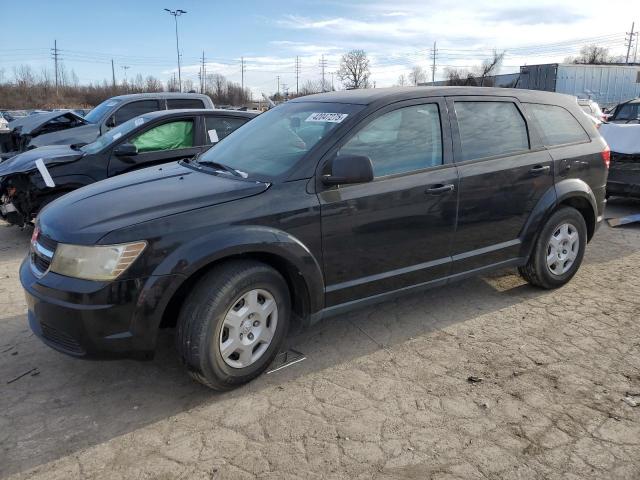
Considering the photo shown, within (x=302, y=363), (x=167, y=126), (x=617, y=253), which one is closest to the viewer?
(x=302, y=363)

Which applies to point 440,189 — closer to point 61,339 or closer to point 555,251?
point 555,251

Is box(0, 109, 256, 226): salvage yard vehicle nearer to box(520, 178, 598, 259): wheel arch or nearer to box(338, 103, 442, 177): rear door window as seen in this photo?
box(338, 103, 442, 177): rear door window

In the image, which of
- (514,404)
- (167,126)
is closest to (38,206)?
(167,126)

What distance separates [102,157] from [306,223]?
13.7 ft

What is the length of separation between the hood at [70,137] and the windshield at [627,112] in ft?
35.4

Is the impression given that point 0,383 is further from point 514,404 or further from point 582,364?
point 582,364

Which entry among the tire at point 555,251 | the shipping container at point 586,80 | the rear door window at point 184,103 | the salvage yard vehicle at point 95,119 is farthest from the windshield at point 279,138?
the shipping container at point 586,80

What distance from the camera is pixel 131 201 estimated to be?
3.12 m

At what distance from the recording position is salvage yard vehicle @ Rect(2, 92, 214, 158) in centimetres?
948

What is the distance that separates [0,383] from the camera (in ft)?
10.9

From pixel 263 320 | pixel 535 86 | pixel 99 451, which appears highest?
pixel 535 86

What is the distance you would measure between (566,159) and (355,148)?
7.25 ft

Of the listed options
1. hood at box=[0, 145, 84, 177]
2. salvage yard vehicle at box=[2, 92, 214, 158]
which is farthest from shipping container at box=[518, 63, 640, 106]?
hood at box=[0, 145, 84, 177]

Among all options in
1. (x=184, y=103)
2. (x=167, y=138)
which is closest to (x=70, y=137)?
(x=184, y=103)
